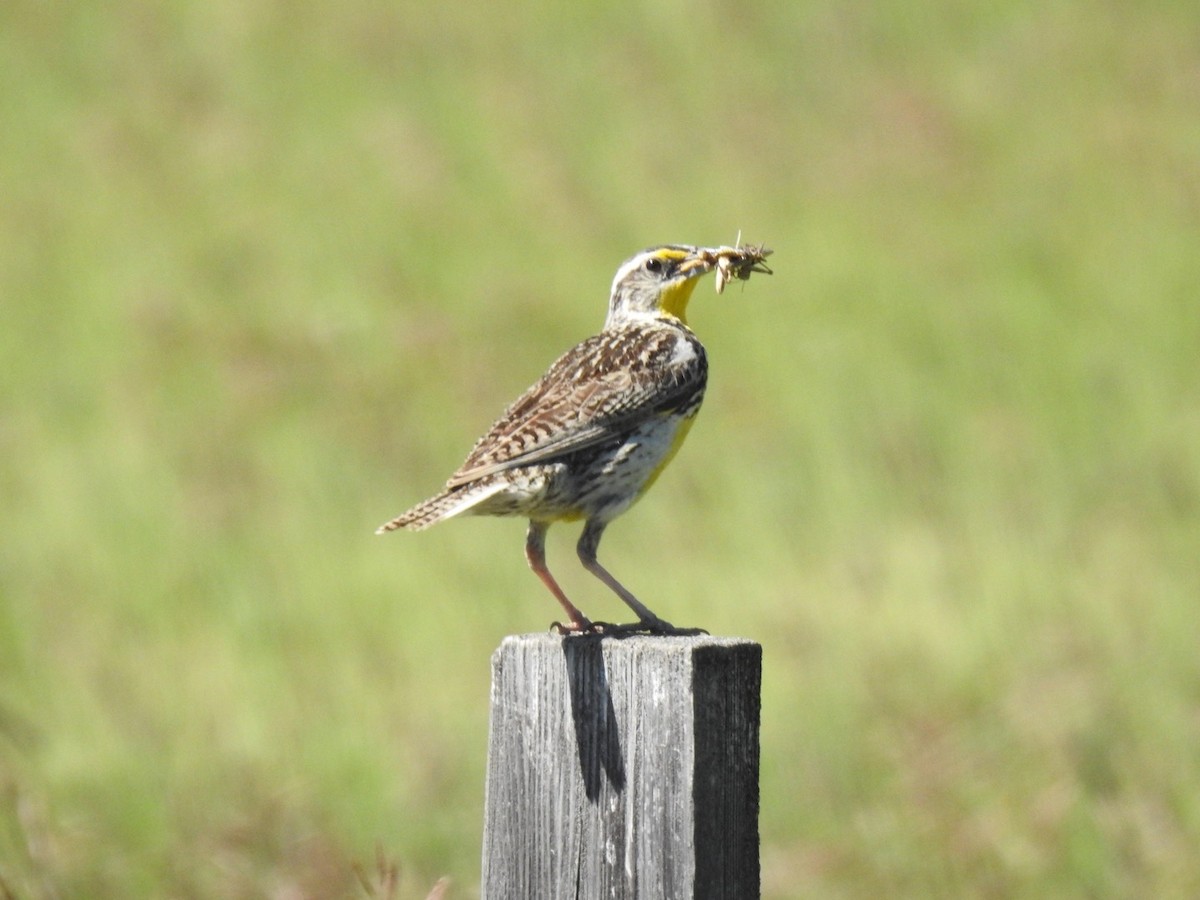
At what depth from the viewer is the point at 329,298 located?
42.7 ft

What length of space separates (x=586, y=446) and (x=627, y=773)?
1.45m

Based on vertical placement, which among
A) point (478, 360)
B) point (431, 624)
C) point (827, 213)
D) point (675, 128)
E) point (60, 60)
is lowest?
point (431, 624)

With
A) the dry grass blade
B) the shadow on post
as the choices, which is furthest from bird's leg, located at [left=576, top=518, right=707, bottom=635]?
the shadow on post

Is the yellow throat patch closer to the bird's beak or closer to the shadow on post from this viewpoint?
the bird's beak

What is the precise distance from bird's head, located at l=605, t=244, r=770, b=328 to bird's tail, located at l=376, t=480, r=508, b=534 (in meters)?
1.35

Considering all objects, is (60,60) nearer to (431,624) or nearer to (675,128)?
(675,128)

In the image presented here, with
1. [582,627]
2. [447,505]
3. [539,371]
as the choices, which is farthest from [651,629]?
[539,371]

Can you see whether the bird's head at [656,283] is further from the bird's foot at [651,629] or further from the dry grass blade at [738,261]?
the bird's foot at [651,629]

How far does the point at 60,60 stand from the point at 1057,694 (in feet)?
44.0

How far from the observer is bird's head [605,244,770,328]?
5359 millimetres

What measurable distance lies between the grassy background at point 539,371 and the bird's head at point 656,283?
190 centimetres

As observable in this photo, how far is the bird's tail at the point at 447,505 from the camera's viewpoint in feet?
13.1

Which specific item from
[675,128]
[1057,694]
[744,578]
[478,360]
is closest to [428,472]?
[478,360]

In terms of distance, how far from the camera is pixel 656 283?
5.43 m
